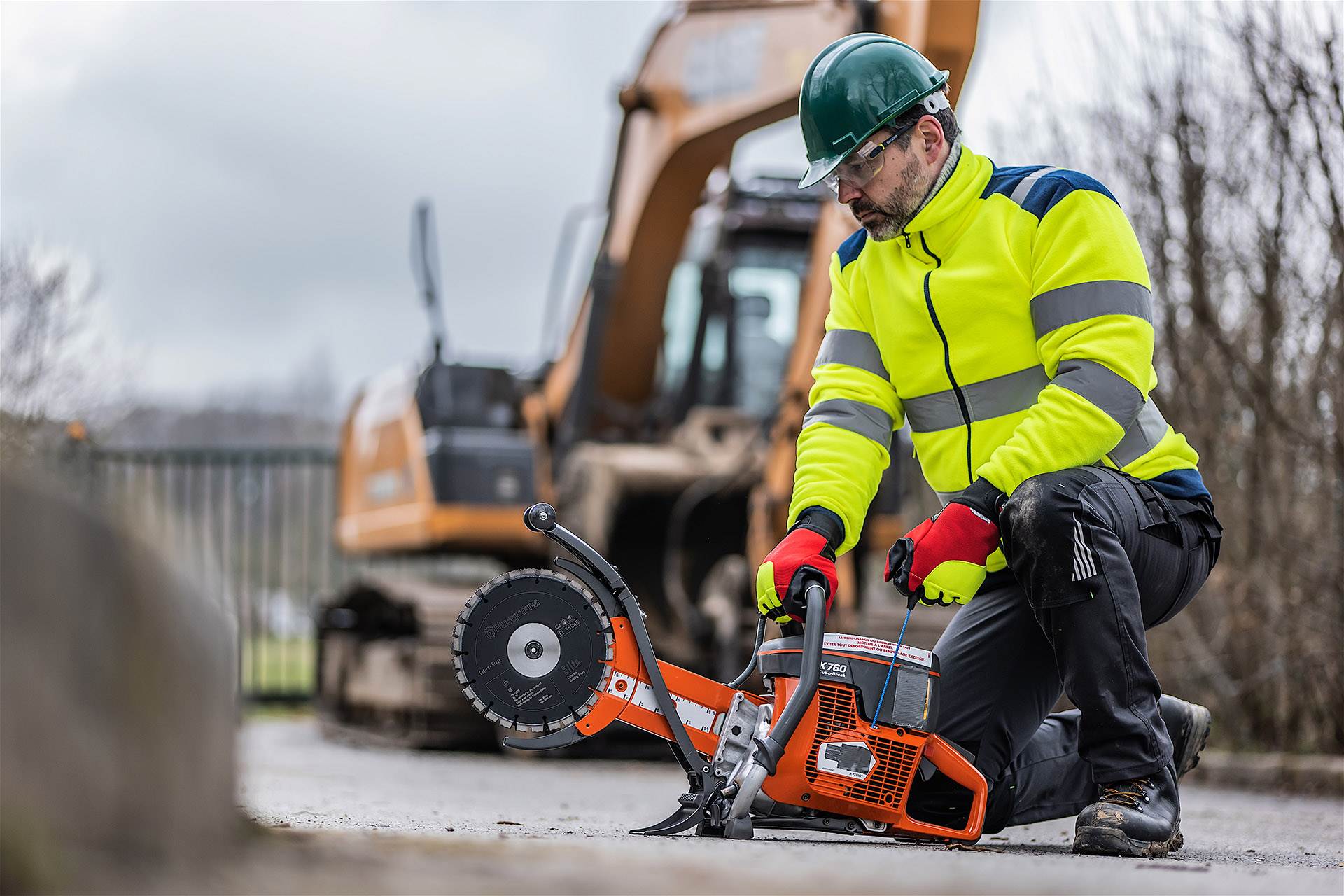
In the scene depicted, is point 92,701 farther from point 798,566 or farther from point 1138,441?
point 1138,441

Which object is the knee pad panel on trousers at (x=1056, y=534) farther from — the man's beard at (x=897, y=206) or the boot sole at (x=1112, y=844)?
the man's beard at (x=897, y=206)

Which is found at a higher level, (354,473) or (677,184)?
(677,184)

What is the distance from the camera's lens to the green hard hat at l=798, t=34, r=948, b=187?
329cm

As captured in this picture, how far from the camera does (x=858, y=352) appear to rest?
3580 mm

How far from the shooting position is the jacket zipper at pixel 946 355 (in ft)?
11.0

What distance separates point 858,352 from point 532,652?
42.2 inches

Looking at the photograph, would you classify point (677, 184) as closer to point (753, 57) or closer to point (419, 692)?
point (753, 57)

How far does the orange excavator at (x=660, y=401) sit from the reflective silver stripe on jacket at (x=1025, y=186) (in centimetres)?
374

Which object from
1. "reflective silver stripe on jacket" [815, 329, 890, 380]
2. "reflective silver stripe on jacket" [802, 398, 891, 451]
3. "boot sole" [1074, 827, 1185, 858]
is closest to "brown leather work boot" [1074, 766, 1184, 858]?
"boot sole" [1074, 827, 1185, 858]

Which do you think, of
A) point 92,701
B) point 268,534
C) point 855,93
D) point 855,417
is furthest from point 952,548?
point 268,534

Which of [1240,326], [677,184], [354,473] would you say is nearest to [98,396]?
[354,473]

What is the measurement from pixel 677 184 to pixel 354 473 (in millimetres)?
3776

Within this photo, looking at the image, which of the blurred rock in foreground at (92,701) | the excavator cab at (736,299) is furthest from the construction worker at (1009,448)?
the excavator cab at (736,299)

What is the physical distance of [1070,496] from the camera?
10.1 ft
